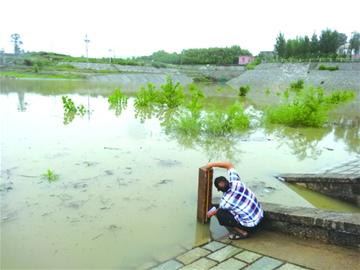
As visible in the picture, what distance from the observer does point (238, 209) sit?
4426 millimetres

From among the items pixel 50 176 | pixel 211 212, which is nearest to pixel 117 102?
pixel 50 176

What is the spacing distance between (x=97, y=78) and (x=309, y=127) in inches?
1641

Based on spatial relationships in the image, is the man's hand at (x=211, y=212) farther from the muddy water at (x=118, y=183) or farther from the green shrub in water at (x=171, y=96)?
the green shrub in water at (x=171, y=96)

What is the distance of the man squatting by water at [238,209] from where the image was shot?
14.5ft

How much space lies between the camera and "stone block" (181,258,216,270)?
3745 millimetres

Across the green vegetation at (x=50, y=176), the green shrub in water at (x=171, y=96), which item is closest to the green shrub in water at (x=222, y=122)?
the green vegetation at (x=50, y=176)

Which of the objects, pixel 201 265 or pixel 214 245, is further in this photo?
pixel 214 245

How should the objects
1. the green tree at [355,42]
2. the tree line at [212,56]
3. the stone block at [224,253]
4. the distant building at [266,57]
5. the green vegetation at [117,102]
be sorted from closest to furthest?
the stone block at [224,253] < the green vegetation at [117,102] < the green tree at [355,42] < the distant building at [266,57] < the tree line at [212,56]

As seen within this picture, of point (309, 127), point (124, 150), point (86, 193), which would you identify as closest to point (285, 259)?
point (86, 193)

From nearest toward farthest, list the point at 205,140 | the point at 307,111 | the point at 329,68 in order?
the point at 205,140
the point at 307,111
the point at 329,68

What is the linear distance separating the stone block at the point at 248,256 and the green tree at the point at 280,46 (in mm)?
63168

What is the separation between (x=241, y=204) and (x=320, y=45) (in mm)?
58797

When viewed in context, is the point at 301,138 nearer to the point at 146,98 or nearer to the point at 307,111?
the point at 307,111

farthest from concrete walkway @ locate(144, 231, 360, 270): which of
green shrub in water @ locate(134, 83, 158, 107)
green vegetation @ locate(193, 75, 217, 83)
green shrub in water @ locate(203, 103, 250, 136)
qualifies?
green vegetation @ locate(193, 75, 217, 83)
